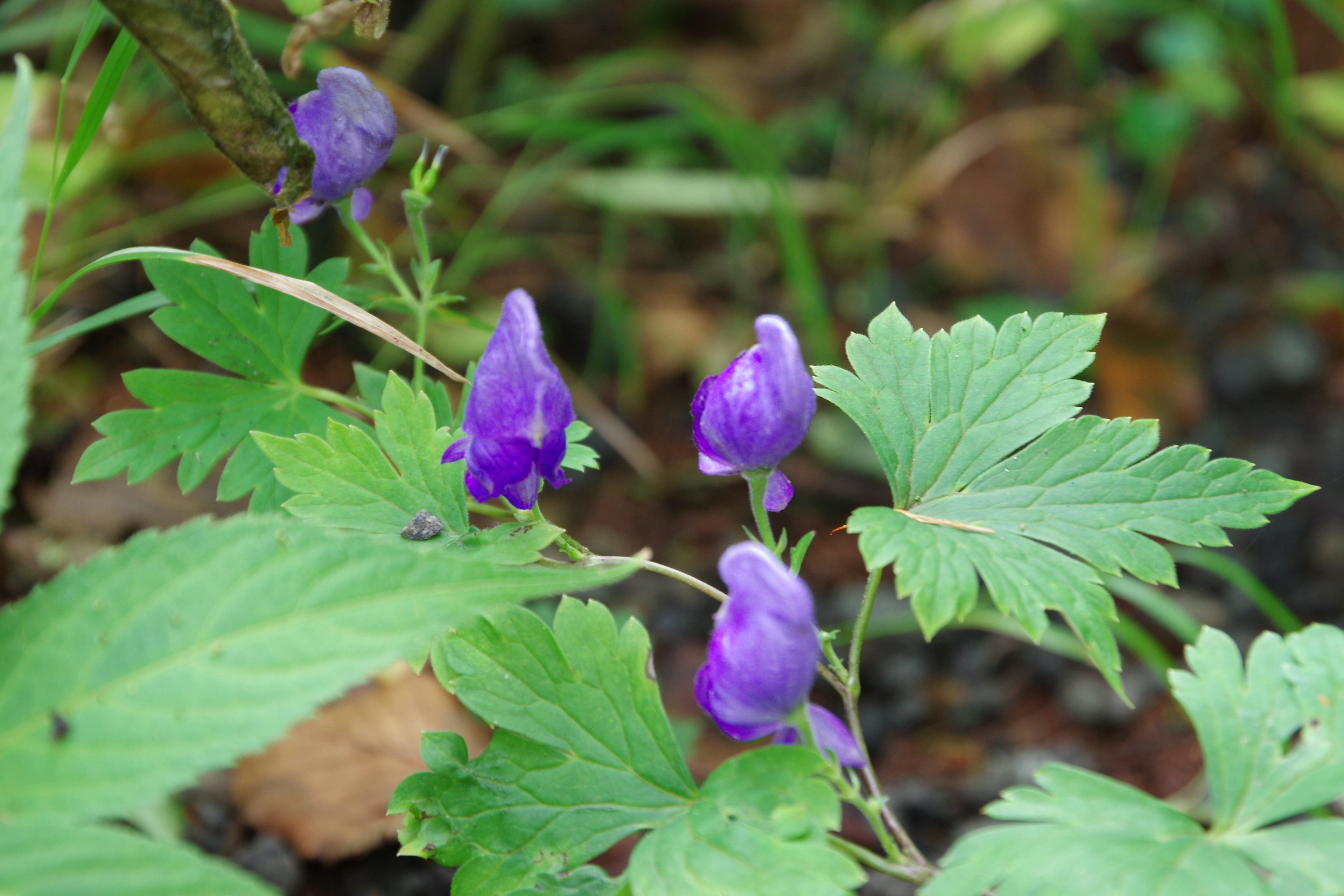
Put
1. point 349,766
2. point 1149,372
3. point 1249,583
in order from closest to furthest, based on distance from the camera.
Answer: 1. point 1249,583
2. point 349,766
3. point 1149,372

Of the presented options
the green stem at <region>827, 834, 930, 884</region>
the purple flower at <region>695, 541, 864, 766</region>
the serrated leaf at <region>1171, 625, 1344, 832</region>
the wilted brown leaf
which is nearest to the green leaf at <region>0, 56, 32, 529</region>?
the purple flower at <region>695, 541, 864, 766</region>

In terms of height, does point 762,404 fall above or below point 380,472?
above

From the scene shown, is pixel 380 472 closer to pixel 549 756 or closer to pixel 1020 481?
pixel 549 756

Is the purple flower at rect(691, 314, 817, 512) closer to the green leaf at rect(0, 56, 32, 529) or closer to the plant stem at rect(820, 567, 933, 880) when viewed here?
the plant stem at rect(820, 567, 933, 880)

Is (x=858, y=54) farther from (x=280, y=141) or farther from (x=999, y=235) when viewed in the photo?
(x=280, y=141)

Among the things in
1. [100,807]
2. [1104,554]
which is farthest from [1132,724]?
[100,807]

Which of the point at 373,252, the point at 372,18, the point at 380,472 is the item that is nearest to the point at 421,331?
the point at 373,252

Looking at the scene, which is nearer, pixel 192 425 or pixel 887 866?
A: pixel 887 866

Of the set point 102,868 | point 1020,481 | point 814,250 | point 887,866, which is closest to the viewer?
point 102,868
